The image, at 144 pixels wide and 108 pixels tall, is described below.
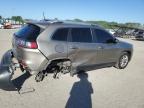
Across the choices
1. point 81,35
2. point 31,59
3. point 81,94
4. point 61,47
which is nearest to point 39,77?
point 31,59

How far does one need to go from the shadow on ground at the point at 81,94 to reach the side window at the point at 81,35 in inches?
52.0

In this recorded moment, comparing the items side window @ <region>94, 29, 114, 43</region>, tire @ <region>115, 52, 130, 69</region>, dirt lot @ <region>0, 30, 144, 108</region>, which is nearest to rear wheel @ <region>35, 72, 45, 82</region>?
dirt lot @ <region>0, 30, 144, 108</region>

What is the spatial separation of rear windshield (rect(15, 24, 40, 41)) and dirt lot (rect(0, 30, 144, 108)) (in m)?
1.41

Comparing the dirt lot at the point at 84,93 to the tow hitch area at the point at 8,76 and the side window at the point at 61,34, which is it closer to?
the tow hitch area at the point at 8,76

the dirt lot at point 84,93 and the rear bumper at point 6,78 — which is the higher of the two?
the rear bumper at point 6,78

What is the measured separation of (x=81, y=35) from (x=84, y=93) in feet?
6.45

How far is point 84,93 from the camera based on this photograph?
6.23m

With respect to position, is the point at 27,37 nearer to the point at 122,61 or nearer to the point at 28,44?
the point at 28,44

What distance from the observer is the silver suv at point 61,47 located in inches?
242

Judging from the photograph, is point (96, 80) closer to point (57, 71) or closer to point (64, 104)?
point (57, 71)

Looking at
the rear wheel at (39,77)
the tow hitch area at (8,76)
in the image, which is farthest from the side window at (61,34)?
the tow hitch area at (8,76)

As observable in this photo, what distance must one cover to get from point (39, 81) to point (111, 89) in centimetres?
221

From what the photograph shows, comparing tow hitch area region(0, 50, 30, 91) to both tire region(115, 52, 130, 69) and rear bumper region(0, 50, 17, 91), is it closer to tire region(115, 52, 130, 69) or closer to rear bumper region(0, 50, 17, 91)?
rear bumper region(0, 50, 17, 91)

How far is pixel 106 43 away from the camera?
8047mm
